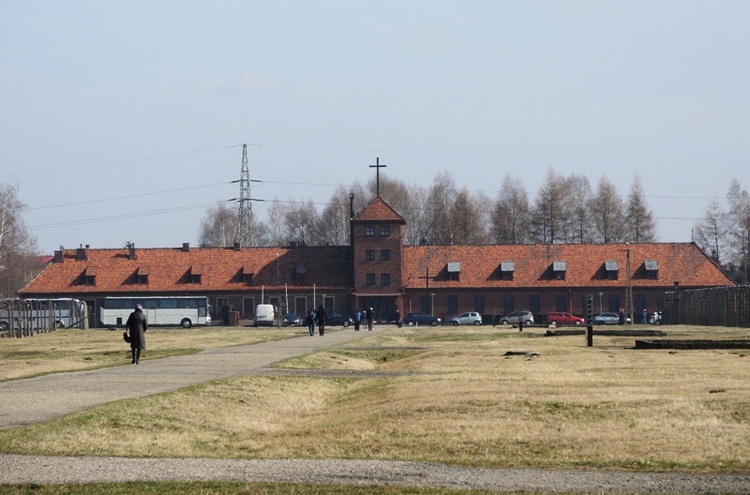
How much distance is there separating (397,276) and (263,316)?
1292cm

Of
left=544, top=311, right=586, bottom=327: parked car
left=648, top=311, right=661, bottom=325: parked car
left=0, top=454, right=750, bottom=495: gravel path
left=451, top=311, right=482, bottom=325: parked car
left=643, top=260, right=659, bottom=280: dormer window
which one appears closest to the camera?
left=0, top=454, right=750, bottom=495: gravel path

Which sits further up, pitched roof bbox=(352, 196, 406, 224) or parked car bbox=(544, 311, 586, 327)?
pitched roof bbox=(352, 196, 406, 224)

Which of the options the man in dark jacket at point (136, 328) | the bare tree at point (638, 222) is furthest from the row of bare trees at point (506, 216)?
the man in dark jacket at point (136, 328)

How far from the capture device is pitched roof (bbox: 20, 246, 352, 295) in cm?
10706

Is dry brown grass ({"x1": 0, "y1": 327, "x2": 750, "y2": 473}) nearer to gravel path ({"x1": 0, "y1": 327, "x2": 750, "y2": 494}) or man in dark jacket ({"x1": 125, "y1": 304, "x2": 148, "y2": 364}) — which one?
gravel path ({"x1": 0, "y1": 327, "x2": 750, "y2": 494})

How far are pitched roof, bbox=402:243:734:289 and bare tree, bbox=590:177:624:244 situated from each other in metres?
25.8

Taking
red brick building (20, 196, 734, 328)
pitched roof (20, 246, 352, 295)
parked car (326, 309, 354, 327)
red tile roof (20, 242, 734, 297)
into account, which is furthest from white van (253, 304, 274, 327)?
pitched roof (20, 246, 352, 295)

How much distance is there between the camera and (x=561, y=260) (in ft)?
354

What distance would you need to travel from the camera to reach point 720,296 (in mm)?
76250

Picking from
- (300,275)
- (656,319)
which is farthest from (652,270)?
(300,275)

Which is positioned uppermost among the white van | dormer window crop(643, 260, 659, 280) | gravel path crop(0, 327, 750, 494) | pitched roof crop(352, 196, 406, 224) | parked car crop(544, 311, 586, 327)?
pitched roof crop(352, 196, 406, 224)

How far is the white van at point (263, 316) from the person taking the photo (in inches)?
3959

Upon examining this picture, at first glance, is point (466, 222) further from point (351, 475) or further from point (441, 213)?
point (351, 475)

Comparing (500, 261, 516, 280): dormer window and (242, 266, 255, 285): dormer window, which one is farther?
(242, 266, 255, 285): dormer window
